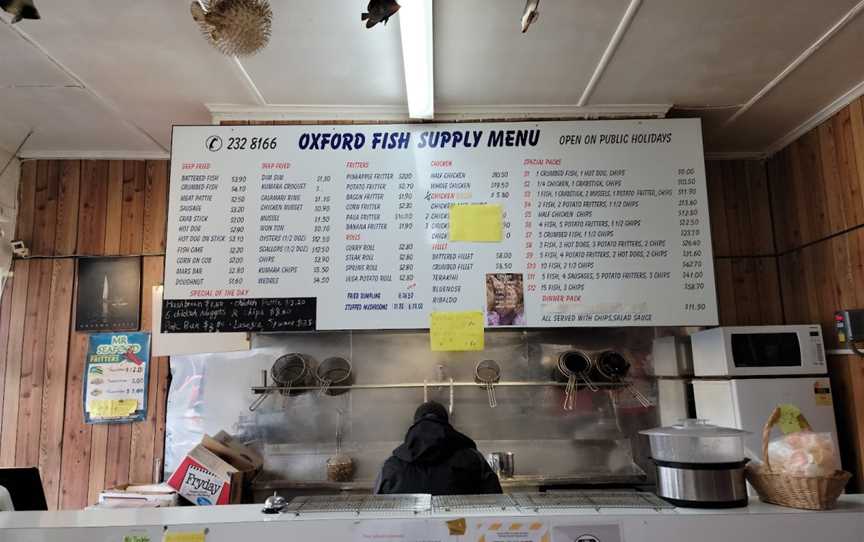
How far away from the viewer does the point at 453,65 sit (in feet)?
8.63

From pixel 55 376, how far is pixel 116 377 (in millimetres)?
373

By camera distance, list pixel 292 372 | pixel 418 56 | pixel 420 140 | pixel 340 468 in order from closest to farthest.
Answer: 1. pixel 418 56
2. pixel 420 140
3. pixel 340 468
4. pixel 292 372

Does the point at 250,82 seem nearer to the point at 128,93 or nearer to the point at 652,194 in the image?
the point at 128,93

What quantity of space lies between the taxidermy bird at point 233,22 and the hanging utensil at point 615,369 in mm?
2648

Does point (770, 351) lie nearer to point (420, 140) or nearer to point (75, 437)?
point (420, 140)

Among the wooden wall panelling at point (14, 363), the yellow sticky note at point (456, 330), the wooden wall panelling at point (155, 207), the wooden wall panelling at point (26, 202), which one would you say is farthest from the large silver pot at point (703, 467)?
the wooden wall panelling at point (26, 202)

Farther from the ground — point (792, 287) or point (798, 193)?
point (798, 193)

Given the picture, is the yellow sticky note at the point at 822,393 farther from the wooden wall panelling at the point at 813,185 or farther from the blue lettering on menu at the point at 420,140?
the blue lettering on menu at the point at 420,140

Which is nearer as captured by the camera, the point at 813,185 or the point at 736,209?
the point at 813,185

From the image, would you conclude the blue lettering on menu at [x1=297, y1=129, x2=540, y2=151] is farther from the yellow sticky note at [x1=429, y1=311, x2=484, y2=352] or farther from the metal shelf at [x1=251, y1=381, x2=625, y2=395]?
the metal shelf at [x1=251, y1=381, x2=625, y2=395]

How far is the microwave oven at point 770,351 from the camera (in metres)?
2.94

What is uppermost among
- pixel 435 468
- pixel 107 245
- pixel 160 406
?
pixel 107 245

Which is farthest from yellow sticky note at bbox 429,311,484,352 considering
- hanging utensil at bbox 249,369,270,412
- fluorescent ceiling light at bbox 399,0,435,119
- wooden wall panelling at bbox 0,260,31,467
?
wooden wall panelling at bbox 0,260,31,467

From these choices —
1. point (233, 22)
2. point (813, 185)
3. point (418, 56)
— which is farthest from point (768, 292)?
point (233, 22)
